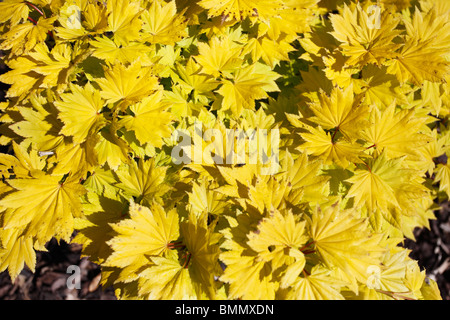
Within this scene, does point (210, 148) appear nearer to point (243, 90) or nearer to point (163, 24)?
point (243, 90)

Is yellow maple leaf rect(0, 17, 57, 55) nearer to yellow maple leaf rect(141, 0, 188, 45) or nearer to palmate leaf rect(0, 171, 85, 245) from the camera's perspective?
yellow maple leaf rect(141, 0, 188, 45)

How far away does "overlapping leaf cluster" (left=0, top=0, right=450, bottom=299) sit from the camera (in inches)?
51.6

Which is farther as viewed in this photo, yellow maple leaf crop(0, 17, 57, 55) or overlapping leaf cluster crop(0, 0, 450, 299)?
yellow maple leaf crop(0, 17, 57, 55)

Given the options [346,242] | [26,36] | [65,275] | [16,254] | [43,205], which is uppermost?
[26,36]

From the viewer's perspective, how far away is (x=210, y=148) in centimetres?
161

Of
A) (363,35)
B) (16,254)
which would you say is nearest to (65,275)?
(16,254)

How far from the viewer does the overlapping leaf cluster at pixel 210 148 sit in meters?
1.31

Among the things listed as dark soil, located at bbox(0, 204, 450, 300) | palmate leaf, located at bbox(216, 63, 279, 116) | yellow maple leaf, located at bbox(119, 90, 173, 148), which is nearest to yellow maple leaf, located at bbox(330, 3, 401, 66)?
palmate leaf, located at bbox(216, 63, 279, 116)

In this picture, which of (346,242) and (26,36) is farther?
(26,36)

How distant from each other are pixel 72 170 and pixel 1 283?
8.18 ft

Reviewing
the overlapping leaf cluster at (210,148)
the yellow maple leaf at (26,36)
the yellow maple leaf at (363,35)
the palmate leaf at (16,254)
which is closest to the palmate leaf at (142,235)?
the overlapping leaf cluster at (210,148)

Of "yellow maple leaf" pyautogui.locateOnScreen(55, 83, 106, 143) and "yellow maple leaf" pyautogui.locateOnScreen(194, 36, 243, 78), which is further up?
"yellow maple leaf" pyautogui.locateOnScreen(194, 36, 243, 78)

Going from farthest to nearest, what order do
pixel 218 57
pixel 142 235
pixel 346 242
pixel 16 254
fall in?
pixel 218 57 < pixel 16 254 < pixel 142 235 < pixel 346 242

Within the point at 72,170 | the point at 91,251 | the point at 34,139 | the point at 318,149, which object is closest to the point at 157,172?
the point at 72,170
